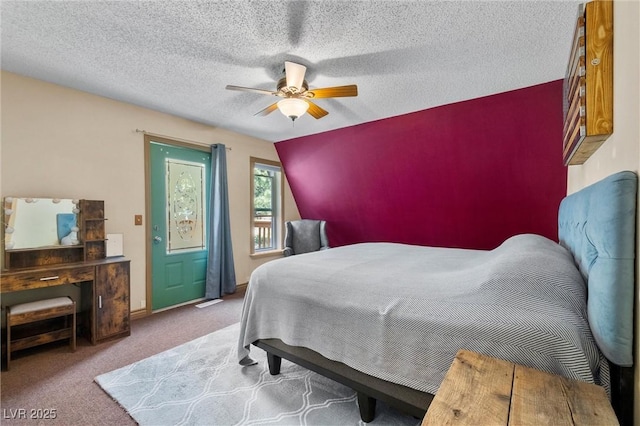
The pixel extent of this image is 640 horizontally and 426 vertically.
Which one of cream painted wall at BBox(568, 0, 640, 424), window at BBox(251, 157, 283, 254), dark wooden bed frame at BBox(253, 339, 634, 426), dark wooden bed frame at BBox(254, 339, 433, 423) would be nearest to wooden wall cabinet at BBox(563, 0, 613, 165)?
cream painted wall at BBox(568, 0, 640, 424)

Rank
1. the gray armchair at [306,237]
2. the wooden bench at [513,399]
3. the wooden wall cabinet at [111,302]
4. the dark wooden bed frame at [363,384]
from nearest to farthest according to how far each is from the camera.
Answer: the wooden bench at [513,399]
the dark wooden bed frame at [363,384]
the wooden wall cabinet at [111,302]
the gray armchair at [306,237]

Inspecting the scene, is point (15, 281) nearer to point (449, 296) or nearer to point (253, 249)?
point (253, 249)

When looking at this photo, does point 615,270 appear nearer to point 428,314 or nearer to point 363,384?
point 428,314

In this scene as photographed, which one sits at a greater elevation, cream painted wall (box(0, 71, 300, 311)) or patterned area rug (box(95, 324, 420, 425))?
cream painted wall (box(0, 71, 300, 311))

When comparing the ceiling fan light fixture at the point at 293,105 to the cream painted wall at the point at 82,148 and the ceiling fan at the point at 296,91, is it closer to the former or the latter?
the ceiling fan at the point at 296,91

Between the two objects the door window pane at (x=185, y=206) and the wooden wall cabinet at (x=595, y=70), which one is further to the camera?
the door window pane at (x=185, y=206)

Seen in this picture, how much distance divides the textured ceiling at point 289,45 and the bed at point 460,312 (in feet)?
4.20

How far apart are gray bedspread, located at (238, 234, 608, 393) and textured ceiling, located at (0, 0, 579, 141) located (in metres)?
1.47

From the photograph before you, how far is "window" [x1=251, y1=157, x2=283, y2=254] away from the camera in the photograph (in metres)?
5.02

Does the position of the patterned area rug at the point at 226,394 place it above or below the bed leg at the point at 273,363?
below

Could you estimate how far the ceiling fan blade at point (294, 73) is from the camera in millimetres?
2086

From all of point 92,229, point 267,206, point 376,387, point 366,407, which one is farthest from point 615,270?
A: point 267,206

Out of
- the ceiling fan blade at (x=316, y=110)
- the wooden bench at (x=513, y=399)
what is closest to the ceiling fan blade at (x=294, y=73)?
the ceiling fan blade at (x=316, y=110)

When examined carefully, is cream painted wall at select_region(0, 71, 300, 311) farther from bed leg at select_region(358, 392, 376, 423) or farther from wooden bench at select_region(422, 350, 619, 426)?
wooden bench at select_region(422, 350, 619, 426)
